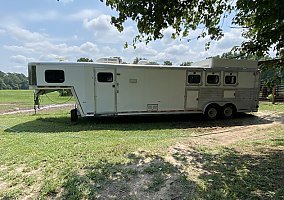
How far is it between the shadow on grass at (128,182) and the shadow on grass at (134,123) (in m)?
4.61

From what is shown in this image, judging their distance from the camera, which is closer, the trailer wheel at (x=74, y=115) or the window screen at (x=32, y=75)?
the window screen at (x=32, y=75)

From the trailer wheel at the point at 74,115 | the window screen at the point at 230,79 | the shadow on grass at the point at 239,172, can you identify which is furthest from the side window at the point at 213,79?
the trailer wheel at the point at 74,115

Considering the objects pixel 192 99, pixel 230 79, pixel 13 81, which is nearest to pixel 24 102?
pixel 192 99

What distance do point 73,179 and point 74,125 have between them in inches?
242

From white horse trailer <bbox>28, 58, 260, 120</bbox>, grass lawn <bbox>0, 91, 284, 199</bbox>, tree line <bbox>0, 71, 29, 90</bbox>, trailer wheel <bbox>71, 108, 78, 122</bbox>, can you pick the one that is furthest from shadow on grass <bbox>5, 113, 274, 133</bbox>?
tree line <bbox>0, 71, 29, 90</bbox>

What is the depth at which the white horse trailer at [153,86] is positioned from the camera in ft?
31.8

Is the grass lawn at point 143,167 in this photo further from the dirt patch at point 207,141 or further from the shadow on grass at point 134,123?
the shadow on grass at point 134,123

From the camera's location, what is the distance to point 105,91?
1000 centimetres

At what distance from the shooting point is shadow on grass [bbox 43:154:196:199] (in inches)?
142

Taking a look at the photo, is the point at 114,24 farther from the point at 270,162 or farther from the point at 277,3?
the point at 270,162

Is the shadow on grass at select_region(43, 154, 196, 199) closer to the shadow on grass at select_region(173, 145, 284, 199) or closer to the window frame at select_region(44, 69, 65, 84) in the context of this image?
the shadow on grass at select_region(173, 145, 284, 199)

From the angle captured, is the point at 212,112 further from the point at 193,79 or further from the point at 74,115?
the point at 74,115

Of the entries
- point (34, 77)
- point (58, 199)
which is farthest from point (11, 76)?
point (58, 199)

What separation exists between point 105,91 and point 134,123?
5.89 ft
